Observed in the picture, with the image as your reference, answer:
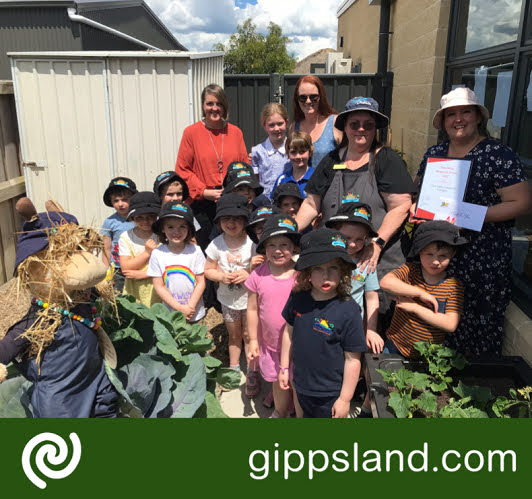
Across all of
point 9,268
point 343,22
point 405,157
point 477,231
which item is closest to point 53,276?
point 477,231

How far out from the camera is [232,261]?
333cm

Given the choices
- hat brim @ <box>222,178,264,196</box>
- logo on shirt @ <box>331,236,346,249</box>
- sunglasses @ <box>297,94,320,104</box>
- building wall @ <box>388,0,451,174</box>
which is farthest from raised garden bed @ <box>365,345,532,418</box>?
building wall @ <box>388,0,451,174</box>

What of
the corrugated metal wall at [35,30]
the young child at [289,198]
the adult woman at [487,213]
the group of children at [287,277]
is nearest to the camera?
the group of children at [287,277]

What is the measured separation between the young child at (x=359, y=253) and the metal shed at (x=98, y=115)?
3.58 m

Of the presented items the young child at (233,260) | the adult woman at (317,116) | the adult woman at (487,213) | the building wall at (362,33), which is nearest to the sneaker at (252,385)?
the young child at (233,260)

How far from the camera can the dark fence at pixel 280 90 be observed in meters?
8.29

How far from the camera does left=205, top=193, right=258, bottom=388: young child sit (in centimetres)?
326

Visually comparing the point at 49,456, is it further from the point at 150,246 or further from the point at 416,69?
the point at 416,69

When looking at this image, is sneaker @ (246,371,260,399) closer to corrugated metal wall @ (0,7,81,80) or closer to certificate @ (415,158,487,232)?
certificate @ (415,158,487,232)

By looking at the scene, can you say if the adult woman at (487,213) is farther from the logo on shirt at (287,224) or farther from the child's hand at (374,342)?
the logo on shirt at (287,224)

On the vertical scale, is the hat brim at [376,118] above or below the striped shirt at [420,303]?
above

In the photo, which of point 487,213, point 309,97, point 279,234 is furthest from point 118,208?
point 487,213

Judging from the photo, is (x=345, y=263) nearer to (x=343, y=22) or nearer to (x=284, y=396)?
(x=284, y=396)

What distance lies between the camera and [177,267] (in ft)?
10.7
